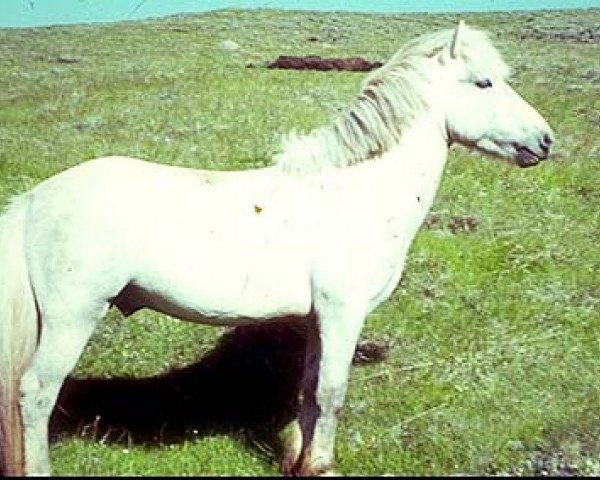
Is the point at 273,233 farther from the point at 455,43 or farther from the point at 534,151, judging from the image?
the point at 534,151

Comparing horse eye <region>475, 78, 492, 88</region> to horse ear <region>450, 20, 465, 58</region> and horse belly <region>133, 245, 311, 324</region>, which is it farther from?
horse belly <region>133, 245, 311, 324</region>

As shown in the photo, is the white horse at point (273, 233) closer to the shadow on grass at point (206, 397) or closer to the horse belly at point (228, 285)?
the horse belly at point (228, 285)

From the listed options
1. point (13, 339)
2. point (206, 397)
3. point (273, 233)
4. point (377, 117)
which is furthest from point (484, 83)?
point (13, 339)

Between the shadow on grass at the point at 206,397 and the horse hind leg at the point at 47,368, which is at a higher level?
the horse hind leg at the point at 47,368

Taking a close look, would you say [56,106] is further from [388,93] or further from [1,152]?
[388,93]

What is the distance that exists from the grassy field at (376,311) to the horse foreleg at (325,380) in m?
0.30

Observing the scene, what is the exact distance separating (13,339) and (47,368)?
0.65 ft

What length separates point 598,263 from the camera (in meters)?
8.67

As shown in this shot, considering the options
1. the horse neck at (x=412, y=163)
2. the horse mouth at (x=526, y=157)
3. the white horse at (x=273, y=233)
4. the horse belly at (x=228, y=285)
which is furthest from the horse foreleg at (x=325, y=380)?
the horse mouth at (x=526, y=157)

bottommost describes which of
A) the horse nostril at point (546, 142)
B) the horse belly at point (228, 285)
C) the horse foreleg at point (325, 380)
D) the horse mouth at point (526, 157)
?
the horse foreleg at point (325, 380)

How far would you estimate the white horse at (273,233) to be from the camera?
487 cm

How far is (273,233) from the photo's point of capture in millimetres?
5176

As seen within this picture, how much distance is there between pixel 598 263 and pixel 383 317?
2073 mm

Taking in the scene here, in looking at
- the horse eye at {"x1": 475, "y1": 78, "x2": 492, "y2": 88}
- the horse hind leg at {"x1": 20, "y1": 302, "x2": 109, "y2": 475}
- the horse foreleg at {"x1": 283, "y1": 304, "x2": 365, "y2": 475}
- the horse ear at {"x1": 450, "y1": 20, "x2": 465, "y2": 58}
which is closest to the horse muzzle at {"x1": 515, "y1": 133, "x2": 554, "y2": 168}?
the horse eye at {"x1": 475, "y1": 78, "x2": 492, "y2": 88}
